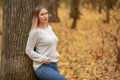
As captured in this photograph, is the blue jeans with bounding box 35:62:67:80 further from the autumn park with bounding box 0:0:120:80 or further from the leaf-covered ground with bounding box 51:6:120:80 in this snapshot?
the leaf-covered ground with bounding box 51:6:120:80

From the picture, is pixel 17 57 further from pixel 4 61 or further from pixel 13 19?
pixel 13 19

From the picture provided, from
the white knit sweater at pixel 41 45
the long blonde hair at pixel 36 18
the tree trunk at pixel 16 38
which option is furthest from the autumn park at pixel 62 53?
the white knit sweater at pixel 41 45

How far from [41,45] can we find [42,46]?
0.10 ft

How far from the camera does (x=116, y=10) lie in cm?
1089

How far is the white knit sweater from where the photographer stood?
6.49 m

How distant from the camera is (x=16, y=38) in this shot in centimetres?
679

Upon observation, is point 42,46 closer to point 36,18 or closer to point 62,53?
point 36,18

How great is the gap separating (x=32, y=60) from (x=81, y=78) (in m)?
2.88

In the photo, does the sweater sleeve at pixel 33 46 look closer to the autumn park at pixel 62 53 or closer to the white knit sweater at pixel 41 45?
the white knit sweater at pixel 41 45

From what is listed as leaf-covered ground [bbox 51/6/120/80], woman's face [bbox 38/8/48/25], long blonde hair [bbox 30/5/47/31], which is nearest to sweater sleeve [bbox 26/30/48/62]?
long blonde hair [bbox 30/5/47/31]

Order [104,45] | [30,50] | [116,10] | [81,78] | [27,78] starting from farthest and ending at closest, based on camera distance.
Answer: [104,45] → [116,10] → [81,78] → [27,78] → [30,50]

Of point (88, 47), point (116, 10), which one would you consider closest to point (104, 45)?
point (88, 47)

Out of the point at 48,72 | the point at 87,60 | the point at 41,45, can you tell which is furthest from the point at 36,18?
the point at 87,60

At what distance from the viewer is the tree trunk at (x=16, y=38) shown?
6730mm
